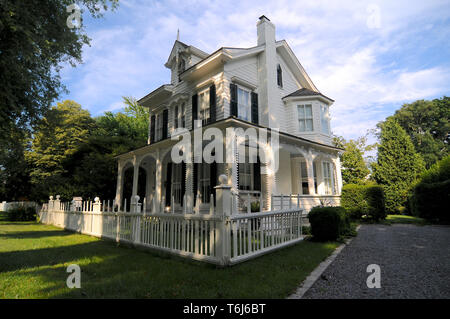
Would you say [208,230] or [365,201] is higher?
[365,201]

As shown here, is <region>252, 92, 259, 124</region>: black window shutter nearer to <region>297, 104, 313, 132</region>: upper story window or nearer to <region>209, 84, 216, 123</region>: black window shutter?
<region>209, 84, 216, 123</region>: black window shutter

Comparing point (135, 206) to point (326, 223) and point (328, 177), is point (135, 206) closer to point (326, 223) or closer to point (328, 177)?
point (326, 223)

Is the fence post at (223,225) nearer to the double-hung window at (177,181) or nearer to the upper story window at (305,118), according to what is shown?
the double-hung window at (177,181)

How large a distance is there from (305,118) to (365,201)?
5.32 m

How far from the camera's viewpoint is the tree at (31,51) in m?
5.03

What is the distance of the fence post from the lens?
4.43 metres

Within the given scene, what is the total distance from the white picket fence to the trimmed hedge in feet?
19.9

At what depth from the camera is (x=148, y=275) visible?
4043 millimetres

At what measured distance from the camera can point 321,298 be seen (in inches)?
124

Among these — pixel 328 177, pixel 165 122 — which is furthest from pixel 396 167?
pixel 165 122

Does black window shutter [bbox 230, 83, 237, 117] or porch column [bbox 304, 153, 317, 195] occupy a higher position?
black window shutter [bbox 230, 83, 237, 117]

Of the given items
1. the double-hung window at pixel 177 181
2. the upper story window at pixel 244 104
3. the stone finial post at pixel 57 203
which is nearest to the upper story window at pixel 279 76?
the upper story window at pixel 244 104

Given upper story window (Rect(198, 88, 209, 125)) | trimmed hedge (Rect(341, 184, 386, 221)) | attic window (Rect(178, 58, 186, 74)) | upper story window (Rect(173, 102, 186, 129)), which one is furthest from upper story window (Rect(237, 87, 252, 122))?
trimmed hedge (Rect(341, 184, 386, 221))
